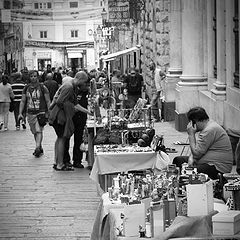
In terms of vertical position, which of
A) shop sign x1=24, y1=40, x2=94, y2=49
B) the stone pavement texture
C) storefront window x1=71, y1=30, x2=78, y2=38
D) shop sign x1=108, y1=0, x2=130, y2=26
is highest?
shop sign x1=108, y1=0, x2=130, y2=26

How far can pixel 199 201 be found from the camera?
8.48 metres

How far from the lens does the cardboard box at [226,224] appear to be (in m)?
7.92

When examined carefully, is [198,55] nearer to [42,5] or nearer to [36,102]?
[36,102]

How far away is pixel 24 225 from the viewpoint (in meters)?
12.4

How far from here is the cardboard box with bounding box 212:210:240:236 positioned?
792 cm

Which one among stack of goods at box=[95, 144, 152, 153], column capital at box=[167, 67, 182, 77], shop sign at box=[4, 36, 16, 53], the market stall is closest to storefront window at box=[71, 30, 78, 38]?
shop sign at box=[4, 36, 16, 53]

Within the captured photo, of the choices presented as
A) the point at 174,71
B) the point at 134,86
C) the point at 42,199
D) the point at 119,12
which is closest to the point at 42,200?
the point at 42,199

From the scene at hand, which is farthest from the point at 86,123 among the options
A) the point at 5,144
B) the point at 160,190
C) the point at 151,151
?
the point at 160,190

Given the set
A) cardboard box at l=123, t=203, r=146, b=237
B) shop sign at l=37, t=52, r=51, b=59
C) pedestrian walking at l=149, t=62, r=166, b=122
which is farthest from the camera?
shop sign at l=37, t=52, r=51, b=59

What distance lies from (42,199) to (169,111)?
12238 millimetres

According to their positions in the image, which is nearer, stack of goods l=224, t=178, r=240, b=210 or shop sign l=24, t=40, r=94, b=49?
stack of goods l=224, t=178, r=240, b=210

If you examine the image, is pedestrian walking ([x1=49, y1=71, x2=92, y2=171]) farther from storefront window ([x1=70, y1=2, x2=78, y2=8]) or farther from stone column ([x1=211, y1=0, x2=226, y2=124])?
storefront window ([x1=70, y1=2, x2=78, y2=8])

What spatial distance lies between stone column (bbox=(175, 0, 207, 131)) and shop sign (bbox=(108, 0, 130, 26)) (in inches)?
529

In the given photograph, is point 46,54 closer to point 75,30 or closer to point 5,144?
point 75,30
